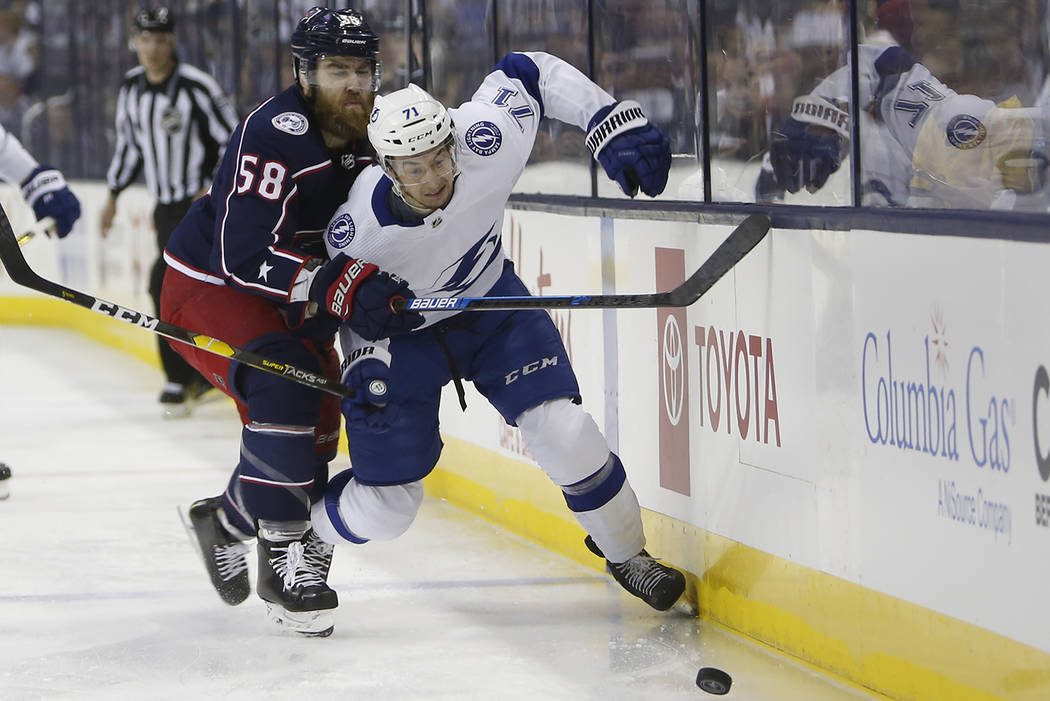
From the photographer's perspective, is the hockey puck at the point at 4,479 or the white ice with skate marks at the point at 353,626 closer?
the white ice with skate marks at the point at 353,626

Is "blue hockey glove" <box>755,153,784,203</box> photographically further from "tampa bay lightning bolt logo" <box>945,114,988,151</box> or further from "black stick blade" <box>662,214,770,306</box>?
"tampa bay lightning bolt logo" <box>945,114,988,151</box>

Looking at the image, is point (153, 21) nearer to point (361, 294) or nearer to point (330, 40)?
point (330, 40)

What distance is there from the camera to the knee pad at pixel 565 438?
3.45 meters

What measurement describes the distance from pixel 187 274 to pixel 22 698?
0.96 metres

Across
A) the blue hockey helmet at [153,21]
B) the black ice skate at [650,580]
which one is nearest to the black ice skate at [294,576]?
the black ice skate at [650,580]

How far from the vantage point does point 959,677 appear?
2756 mm

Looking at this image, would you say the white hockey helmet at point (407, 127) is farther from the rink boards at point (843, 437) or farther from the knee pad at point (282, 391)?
the rink boards at point (843, 437)

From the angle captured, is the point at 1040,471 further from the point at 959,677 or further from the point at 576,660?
the point at 576,660

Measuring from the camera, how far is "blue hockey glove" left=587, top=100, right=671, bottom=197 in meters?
3.34

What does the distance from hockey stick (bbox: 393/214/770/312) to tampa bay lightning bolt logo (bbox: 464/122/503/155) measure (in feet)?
1.01

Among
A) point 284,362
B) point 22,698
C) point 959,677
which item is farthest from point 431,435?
point 959,677

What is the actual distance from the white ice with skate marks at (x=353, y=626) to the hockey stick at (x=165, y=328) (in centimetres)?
56

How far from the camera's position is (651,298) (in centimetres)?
333

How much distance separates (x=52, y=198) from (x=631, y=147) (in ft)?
7.00
